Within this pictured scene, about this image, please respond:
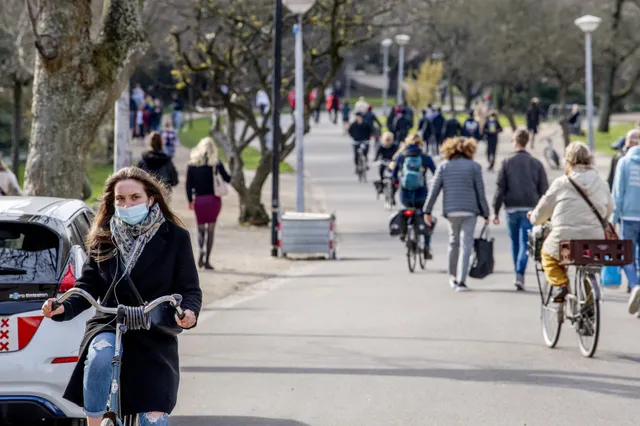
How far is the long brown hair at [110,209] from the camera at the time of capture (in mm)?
6020

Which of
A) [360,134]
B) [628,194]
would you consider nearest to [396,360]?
[628,194]

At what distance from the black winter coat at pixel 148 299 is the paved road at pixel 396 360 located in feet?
7.95

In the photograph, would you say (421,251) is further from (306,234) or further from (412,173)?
(306,234)

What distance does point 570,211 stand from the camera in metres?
10.9

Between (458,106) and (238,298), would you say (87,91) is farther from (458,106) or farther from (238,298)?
(458,106)

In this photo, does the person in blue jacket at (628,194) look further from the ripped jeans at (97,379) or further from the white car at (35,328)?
the ripped jeans at (97,379)

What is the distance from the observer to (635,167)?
44.5 ft

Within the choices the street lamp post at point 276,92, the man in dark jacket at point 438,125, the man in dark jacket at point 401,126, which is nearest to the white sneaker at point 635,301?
the street lamp post at point 276,92

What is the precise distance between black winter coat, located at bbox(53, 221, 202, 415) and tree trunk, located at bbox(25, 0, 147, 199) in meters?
7.07

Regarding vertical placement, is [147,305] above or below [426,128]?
below

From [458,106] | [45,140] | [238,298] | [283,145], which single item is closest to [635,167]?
[238,298]

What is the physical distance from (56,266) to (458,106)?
290 feet

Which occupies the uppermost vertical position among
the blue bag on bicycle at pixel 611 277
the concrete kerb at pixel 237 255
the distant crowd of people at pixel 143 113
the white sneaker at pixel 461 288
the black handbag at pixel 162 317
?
the distant crowd of people at pixel 143 113

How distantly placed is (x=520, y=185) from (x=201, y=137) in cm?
4679
